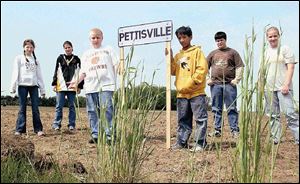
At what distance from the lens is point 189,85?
17.9 feet

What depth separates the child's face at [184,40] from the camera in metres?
5.61

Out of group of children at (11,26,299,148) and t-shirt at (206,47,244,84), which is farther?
t-shirt at (206,47,244,84)

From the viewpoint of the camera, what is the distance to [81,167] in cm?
411

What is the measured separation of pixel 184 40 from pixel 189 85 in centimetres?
52

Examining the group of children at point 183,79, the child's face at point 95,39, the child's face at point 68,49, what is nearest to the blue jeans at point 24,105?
the group of children at point 183,79

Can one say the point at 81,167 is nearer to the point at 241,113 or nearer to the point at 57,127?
the point at 241,113

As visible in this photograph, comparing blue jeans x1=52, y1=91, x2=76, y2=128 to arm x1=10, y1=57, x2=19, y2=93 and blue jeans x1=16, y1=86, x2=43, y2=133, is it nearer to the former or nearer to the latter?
blue jeans x1=16, y1=86, x2=43, y2=133

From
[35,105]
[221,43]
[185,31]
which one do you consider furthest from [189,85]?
[35,105]

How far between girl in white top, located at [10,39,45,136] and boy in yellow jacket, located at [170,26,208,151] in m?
2.30

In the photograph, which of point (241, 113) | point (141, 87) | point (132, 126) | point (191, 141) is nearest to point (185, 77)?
point (191, 141)

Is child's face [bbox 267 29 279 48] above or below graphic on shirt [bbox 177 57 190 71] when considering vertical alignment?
above

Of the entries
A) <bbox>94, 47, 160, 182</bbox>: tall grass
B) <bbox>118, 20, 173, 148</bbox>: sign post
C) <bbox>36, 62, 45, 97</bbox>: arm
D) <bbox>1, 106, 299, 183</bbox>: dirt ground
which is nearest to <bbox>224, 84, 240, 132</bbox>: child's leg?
<bbox>1, 106, 299, 183</bbox>: dirt ground

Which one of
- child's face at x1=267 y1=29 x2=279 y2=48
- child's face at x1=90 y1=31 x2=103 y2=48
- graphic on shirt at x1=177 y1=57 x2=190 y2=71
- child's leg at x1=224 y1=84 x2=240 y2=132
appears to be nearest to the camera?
child's face at x1=267 y1=29 x2=279 y2=48

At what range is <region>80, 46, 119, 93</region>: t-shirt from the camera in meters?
6.00
